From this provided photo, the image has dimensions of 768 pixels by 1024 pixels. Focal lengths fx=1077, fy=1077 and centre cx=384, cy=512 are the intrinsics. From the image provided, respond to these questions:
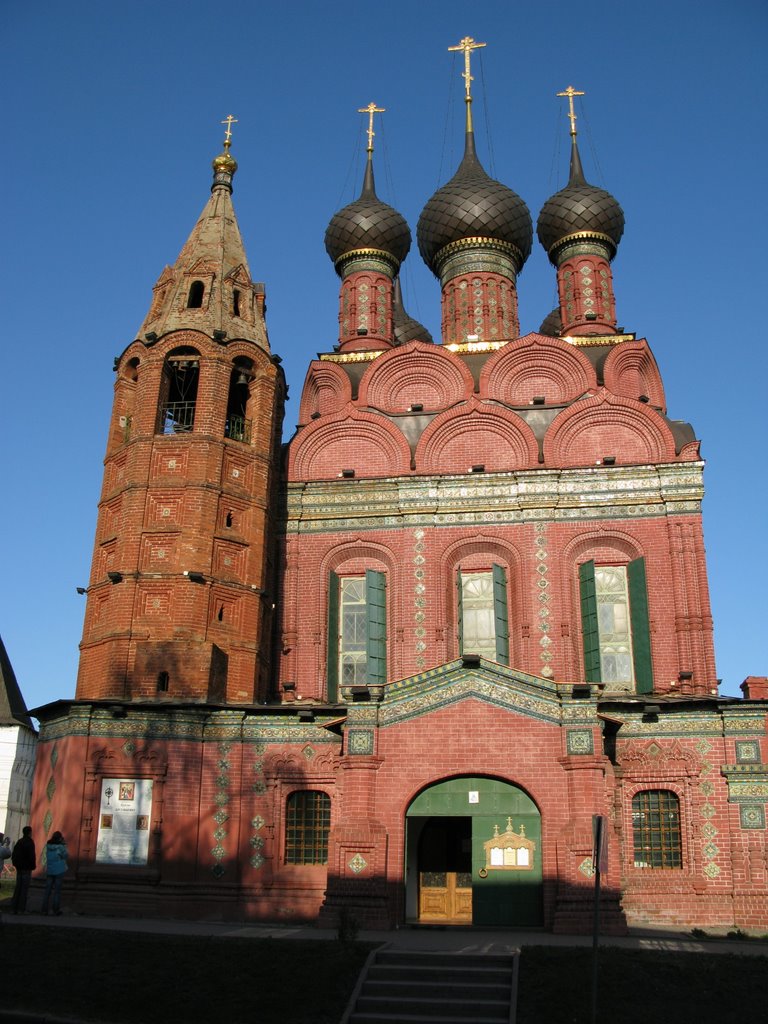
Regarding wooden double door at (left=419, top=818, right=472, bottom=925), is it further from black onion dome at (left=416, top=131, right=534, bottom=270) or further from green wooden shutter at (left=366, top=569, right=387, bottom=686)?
black onion dome at (left=416, top=131, right=534, bottom=270)

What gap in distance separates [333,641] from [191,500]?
3.95 meters

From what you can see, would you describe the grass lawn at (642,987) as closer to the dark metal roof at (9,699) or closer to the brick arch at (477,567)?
the brick arch at (477,567)

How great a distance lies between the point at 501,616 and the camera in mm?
20719

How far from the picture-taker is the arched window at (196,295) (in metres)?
22.2

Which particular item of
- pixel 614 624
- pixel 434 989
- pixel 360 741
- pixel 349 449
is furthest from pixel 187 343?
pixel 434 989

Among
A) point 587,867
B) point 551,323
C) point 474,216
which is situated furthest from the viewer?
point 551,323

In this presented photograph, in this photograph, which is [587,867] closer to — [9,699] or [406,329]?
[406,329]

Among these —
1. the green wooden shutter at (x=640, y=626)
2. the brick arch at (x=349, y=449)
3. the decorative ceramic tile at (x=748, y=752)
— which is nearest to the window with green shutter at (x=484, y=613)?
the green wooden shutter at (x=640, y=626)

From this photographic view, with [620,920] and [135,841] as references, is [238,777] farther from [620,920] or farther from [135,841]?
[620,920]

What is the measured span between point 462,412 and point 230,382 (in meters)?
4.93

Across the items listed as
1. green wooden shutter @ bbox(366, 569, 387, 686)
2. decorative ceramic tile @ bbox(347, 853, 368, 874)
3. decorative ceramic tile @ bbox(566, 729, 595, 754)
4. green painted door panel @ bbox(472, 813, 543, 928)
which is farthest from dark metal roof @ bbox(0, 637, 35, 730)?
decorative ceramic tile @ bbox(566, 729, 595, 754)

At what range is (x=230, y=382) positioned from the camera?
21719 millimetres

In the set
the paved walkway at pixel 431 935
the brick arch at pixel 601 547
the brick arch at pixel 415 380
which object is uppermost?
the brick arch at pixel 415 380

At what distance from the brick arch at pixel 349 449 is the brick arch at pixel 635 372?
4.85 meters
